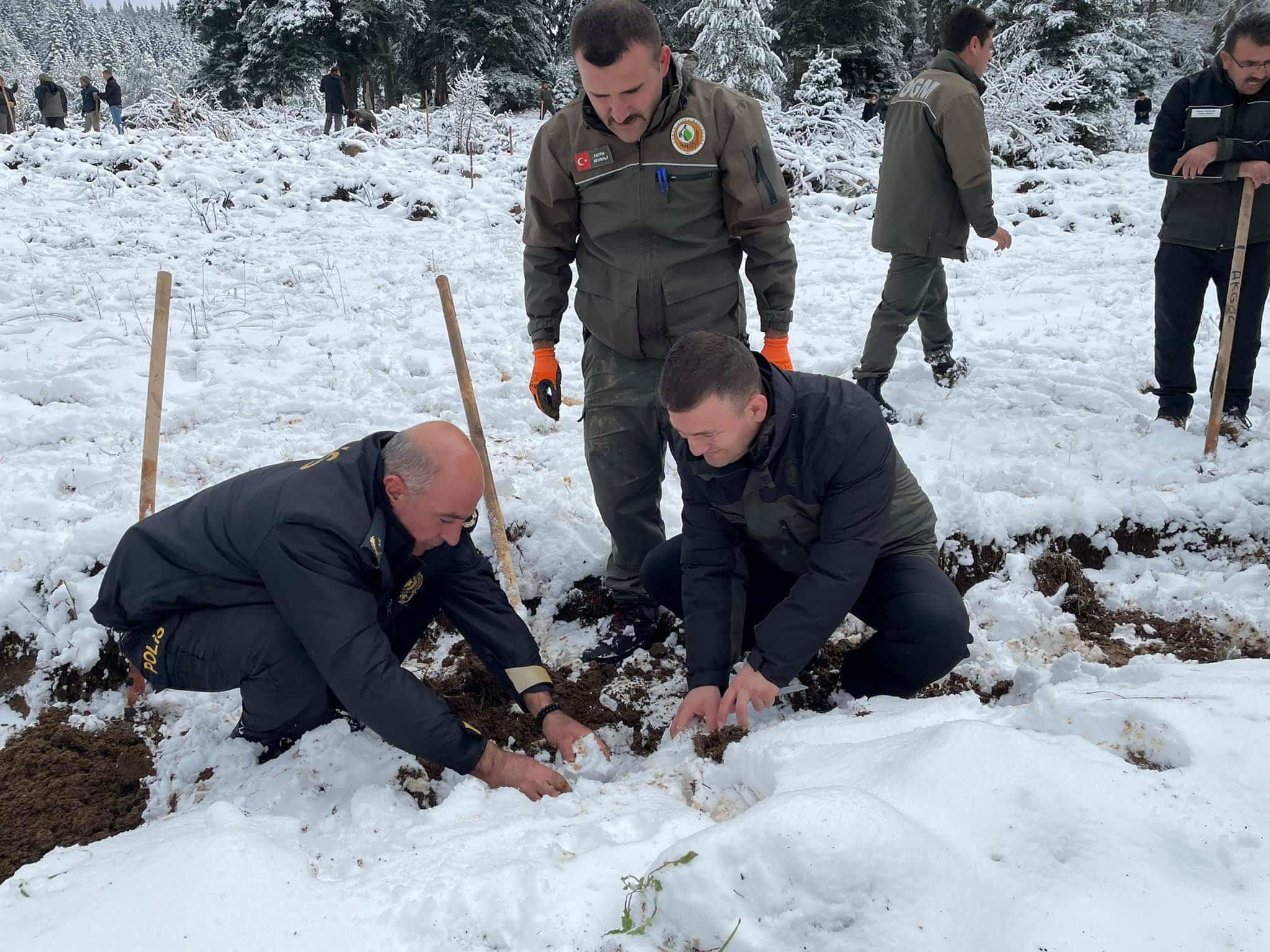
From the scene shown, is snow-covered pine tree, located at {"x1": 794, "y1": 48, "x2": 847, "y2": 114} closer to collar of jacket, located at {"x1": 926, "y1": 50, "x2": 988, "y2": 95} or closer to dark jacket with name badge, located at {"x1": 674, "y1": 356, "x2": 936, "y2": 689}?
collar of jacket, located at {"x1": 926, "y1": 50, "x2": 988, "y2": 95}

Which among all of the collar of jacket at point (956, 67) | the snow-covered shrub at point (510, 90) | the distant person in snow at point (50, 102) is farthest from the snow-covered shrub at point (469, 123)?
the collar of jacket at point (956, 67)

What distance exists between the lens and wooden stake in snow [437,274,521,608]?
10.6ft

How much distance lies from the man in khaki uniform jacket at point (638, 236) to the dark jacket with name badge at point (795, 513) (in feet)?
1.36

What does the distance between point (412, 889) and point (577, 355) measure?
4.10 metres

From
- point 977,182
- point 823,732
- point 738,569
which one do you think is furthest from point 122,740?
point 977,182

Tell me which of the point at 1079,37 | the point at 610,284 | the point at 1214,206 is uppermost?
the point at 1079,37

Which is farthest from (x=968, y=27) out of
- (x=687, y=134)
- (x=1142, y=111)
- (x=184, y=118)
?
(x=1142, y=111)

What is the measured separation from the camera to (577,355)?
5.38 meters

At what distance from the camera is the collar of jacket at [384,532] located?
2.15 m

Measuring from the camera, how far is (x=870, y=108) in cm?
1480

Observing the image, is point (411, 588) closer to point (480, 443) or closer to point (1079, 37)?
Result: point (480, 443)

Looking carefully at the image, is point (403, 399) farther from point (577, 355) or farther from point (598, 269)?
point (598, 269)

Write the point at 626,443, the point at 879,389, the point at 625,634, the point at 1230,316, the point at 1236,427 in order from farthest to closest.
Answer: the point at 879,389, the point at 1236,427, the point at 1230,316, the point at 625,634, the point at 626,443

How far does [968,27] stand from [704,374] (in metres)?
3.23
